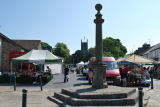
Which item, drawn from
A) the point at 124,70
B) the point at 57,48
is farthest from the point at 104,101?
the point at 57,48

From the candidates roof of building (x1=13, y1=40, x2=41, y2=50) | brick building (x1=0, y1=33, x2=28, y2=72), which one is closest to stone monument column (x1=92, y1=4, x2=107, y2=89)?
brick building (x1=0, y1=33, x2=28, y2=72)

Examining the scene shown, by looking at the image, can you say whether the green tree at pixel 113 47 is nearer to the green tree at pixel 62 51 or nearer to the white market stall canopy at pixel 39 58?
the green tree at pixel 62 51

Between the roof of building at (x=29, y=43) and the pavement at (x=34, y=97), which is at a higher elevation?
the roof of building at (x=29, y=43)

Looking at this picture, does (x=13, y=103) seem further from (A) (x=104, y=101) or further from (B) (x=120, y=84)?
(B) (x=120, y=84)

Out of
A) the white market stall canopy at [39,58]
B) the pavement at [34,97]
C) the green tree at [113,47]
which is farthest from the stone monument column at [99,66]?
the green tree at [113,47]

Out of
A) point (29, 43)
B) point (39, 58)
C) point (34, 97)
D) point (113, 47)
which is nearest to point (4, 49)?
point (39, 58)

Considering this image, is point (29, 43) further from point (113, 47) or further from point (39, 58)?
point (39, 58)

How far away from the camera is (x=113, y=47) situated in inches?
3191

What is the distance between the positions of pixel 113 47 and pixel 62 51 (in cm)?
2972

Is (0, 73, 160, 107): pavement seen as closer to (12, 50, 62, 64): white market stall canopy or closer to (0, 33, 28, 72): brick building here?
(12, 50, 62, 64): white market stall canopy

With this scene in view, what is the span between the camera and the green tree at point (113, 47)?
80375 mm

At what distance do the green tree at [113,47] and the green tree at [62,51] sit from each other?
2611cm

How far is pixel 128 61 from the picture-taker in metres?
19.4

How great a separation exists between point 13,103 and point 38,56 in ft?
34.4
